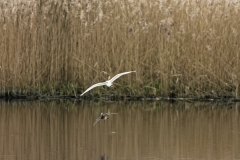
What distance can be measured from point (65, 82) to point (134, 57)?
44.6 inches

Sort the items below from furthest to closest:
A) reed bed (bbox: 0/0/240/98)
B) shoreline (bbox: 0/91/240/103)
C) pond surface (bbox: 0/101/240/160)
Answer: reed bed (bbox: 0/0/240/98) → shoreline (bbox: 0/91/240/103) → pond surface (bbox: 0/101/240/160)

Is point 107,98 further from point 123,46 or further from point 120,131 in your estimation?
point 120,131

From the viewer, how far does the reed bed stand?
1104 centimetres

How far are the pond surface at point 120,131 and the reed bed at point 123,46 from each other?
1.81 ft

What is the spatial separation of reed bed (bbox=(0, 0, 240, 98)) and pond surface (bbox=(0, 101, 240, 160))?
21.7 inches

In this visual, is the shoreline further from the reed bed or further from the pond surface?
the pond surface

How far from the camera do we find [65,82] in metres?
11.4

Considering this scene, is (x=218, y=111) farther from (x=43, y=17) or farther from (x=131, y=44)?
(x=43, y=17)

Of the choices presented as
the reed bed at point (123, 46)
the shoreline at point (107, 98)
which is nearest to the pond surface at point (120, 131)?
the shoreline at point (107, 98)

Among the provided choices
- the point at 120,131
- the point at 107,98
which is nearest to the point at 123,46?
the point at 107,98

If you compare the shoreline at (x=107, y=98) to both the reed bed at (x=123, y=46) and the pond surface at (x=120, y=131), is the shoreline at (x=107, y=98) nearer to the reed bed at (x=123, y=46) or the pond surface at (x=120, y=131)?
the reed bed at (x=123, y=46)

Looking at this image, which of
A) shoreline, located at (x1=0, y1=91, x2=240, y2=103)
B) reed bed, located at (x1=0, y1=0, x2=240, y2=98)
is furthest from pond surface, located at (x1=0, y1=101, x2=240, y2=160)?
reed bed, located at (x1=0, y1=0, x2=240, y2=98)

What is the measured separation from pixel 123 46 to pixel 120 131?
10.6 ft

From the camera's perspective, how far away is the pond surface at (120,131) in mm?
6977
